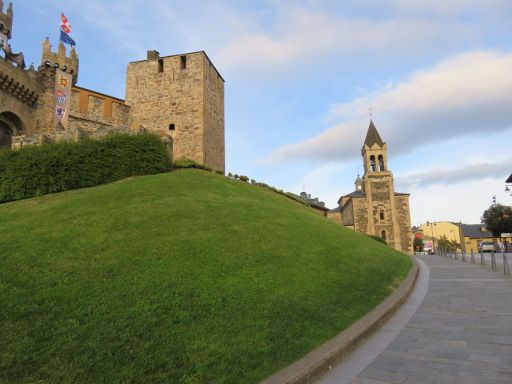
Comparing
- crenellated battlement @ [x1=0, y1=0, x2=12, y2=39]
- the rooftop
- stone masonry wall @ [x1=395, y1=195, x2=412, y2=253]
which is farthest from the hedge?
the rooftop

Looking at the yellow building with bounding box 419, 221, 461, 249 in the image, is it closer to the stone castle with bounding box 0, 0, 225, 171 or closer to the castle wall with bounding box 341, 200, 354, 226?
the castle wall with bounding box 341, 200, 354, 226

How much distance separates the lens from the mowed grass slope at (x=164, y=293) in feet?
11.4

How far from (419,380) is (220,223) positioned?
687 cm

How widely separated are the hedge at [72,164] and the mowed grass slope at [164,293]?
5272mm

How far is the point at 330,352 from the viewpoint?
420 centimetres

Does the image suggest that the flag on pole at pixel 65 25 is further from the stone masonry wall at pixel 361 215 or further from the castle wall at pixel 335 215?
the castle wall at pixel 335 215

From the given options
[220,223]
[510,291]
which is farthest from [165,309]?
[510,291]

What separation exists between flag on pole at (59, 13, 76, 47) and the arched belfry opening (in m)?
8.93

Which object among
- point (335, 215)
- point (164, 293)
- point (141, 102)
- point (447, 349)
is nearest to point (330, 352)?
point (447, 349)

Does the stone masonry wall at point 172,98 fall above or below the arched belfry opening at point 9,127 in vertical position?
above

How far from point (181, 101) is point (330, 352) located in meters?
26.2

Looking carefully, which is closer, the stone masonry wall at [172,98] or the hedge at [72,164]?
the hedge at [72,164]

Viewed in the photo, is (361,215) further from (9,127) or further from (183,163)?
(9,127)

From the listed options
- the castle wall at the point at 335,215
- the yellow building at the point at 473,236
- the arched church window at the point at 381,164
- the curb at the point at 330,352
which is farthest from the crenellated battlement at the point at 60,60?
the yellow building at the point at 473,236
